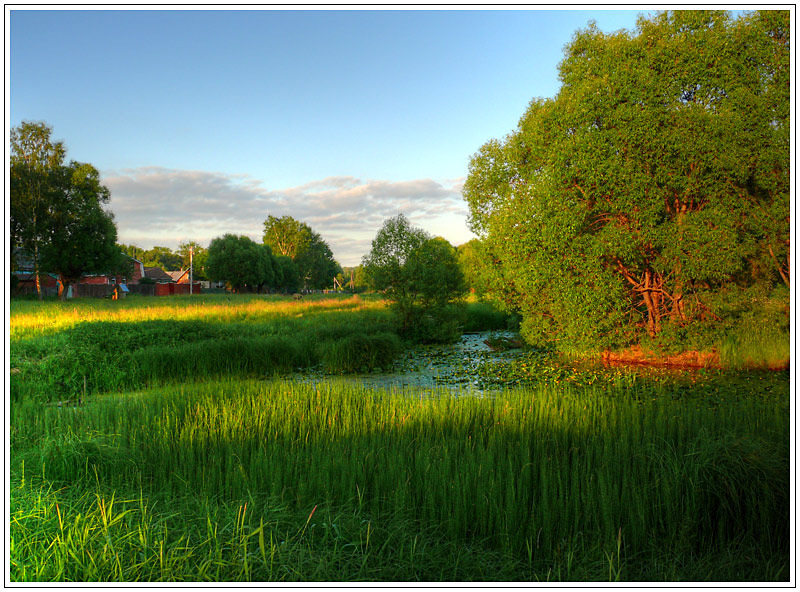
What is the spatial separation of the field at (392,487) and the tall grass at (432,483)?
23 millimetres

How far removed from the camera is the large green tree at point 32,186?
2842 cm

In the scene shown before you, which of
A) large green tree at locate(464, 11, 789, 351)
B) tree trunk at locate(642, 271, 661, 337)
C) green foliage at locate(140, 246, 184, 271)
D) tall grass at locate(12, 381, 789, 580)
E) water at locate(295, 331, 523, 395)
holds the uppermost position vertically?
green foliage at locate(140, 246, 184, 271)

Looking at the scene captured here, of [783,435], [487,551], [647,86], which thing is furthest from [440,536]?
[647,86]

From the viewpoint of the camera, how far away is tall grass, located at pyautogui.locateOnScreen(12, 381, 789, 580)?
3.07 metres

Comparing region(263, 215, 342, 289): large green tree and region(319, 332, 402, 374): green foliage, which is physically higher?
region(263, 215, 342, 289): large green tree

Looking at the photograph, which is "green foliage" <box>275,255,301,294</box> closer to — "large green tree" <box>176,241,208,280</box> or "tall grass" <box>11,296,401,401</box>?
"large green tree" <box>176,241,208,280</box>

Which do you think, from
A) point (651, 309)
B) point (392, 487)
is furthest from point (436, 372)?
point (392, 487)

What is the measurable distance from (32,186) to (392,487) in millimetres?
34455

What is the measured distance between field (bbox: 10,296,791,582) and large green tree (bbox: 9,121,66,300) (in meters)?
26.9

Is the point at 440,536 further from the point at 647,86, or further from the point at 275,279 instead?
the point at 275,279

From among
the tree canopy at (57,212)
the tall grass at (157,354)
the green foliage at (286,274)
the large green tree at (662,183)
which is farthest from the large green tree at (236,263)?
the large green tree at (662,183)

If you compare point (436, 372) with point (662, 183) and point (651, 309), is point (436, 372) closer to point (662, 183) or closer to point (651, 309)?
point (651, 309)

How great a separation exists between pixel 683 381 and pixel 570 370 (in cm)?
236

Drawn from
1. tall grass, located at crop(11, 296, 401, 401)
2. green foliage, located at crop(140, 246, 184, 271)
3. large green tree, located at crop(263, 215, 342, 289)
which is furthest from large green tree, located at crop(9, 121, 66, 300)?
green foliage, located at crop(140, 246, 184, 271)
